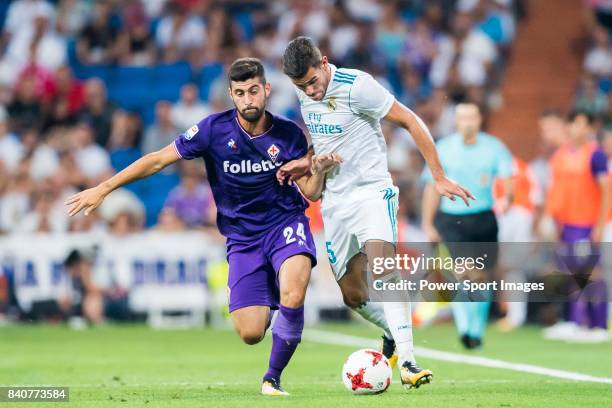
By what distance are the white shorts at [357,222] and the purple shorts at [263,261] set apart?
1.32 feet

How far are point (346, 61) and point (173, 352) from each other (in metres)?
8.84

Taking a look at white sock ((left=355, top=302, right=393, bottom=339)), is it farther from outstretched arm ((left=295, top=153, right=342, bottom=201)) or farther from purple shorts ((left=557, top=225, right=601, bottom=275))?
purple shorts ((left=557, top=225, right=601, bottom=275))

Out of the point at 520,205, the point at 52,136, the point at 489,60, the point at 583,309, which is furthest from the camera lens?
the point at 489,60

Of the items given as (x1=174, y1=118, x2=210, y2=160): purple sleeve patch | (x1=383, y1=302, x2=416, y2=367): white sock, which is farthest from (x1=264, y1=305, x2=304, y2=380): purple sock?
(x1=174, y1=118, x2=210, y2=160): purple sleeve patch

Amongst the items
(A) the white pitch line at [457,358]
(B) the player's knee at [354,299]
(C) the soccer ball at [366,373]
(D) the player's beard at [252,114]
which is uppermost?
(D) the player's beard at [252,114]

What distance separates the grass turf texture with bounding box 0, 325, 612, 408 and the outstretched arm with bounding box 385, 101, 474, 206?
1407 mm

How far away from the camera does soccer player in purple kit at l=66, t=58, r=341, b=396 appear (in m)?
8.97

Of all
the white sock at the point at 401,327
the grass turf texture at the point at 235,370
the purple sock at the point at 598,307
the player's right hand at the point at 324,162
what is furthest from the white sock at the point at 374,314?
the purple sock at the point at 598,307

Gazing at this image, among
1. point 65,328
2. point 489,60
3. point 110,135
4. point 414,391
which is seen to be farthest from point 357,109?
point 489,60

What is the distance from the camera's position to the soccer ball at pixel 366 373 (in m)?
8.78

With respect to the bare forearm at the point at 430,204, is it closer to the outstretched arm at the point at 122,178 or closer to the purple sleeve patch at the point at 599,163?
the purple sleeve patch at the point at 599,163

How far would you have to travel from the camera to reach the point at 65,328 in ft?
56.9

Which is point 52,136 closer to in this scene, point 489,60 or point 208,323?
point 208,323

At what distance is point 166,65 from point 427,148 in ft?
44.1
